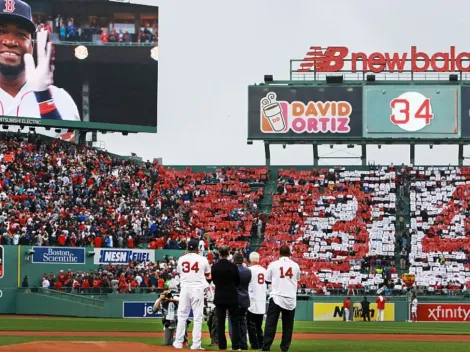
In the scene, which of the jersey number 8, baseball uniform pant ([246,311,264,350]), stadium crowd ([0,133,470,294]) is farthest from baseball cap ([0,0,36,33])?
the jersey number 8

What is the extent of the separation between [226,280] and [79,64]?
42.4m

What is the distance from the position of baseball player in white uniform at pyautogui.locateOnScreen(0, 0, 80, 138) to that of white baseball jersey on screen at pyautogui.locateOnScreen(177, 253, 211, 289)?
39.5 meters

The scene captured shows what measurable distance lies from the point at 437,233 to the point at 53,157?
21055 mm

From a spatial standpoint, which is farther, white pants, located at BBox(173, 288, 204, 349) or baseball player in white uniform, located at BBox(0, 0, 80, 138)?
baseball player in white uniform, located at BBox(0, 0, 80, 138)

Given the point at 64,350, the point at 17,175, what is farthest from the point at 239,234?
the point at 64,350

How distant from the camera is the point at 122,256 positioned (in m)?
54.0

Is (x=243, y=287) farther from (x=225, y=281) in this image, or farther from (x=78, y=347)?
(x=78, y=347)

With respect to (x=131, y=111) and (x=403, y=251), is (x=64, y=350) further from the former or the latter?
(x=131, y=111)

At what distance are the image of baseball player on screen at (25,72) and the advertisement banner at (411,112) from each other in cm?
1821

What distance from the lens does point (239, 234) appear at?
6072cm

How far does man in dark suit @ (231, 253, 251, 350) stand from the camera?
22.2 m

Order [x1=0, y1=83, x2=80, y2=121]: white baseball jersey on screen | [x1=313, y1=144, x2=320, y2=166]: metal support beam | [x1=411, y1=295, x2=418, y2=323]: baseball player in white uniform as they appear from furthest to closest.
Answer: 1. [x1=313, y1=144, x2=320, y2=166]: metal support beam
2. [x1=0, y1=83, x2=80, y2=121]: white baseball jersey on screen
3. [x1=411, y1=295, x2=418, y2=323]: baseball player in white uniform

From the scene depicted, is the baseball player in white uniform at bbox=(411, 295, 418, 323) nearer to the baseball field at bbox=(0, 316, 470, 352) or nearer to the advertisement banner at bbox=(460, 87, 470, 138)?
the baseball field at bbox=(0, 316, 470, 352)

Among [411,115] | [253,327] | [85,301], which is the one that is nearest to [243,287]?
[253,327]
